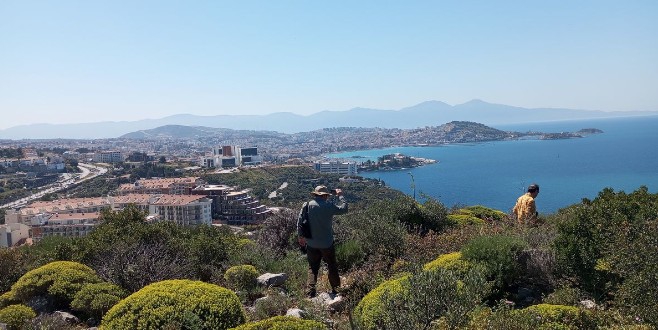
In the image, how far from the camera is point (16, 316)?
5.66 meters

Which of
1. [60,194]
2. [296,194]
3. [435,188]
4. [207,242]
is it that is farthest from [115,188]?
[207,242]

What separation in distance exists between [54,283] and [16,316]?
94 centimetres

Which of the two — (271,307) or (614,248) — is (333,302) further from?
(614,248)

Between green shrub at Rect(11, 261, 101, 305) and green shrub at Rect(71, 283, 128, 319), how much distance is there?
40 centimetres

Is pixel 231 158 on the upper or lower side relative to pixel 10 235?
lower

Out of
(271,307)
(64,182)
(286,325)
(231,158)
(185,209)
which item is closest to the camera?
(286,325)

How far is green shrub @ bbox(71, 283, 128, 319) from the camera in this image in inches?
233

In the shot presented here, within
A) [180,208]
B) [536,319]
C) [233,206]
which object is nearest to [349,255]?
[536,319]

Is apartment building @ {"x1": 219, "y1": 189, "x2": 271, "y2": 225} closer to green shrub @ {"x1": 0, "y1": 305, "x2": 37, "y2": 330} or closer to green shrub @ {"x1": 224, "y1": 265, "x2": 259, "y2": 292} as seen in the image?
green shrub @ {"x1": 224, "y1": 265, "x2": 259, "y2": 292}

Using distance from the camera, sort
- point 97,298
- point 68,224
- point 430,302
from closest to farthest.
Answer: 1. point 430,302
2. point 97,298
3. point 68,224

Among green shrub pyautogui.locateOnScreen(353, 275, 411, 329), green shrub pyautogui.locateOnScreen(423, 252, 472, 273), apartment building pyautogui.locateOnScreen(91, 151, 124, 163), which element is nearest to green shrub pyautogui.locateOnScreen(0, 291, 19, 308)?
green shrub pyautogui.locateOnScreen(353, 275, 411, 329)

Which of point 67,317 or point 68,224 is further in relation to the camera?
point 68,224

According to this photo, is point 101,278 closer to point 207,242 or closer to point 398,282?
point 207,242

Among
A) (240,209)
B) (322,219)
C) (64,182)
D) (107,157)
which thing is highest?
(322,219)
